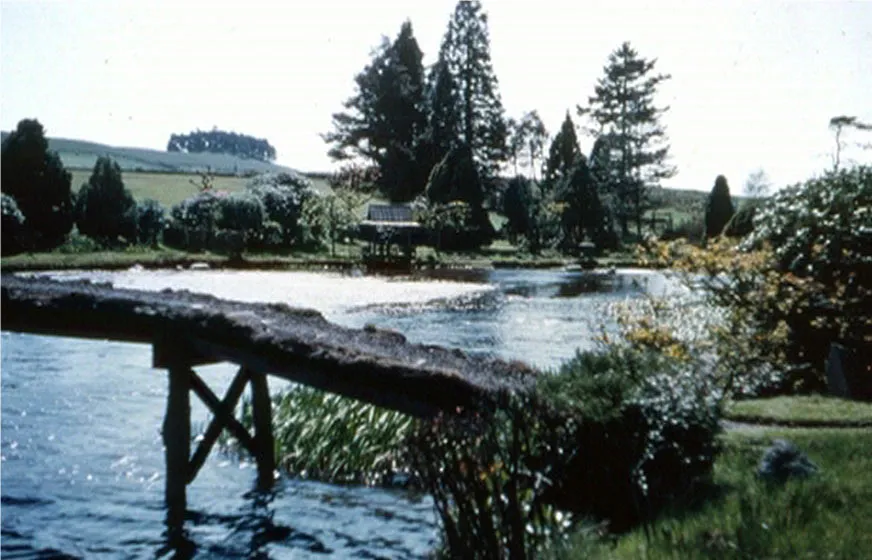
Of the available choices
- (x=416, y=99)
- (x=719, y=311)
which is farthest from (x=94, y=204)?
(x=719, y=311)

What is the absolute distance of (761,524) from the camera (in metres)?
6.64

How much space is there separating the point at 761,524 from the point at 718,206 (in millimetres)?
52146

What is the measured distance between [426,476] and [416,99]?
255 ft

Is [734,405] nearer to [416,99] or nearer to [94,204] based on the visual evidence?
[94,204]

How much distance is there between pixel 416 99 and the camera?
269ft

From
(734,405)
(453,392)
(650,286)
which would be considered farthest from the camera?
(650,286)

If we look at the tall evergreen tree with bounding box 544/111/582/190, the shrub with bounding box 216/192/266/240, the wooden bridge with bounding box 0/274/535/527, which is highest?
the tall evergreen tree with bounding box 544/111/582/190

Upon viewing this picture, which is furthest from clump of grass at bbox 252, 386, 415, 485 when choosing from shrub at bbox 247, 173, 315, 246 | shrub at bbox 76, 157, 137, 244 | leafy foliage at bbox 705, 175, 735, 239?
shrub at bbox 247, 173, 315, 246

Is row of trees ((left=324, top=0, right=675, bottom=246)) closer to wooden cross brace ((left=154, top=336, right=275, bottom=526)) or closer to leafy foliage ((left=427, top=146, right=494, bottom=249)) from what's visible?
leafy foliage ((left=427, top=146, right=494, bottom=249))

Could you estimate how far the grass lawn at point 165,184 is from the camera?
2660 inches

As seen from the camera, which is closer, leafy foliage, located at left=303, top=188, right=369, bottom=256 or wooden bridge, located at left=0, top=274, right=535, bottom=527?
wooden bridge, located at left=0, top=274, right=535, bottom=527

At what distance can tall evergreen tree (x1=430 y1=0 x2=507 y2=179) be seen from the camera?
7612cm

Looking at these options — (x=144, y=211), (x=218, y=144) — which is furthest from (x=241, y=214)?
(x=218, y=144)

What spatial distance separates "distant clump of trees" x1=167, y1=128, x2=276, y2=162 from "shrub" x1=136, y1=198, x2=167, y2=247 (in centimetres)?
Answer: 6357
